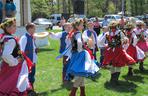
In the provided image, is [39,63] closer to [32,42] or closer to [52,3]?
[32,42]

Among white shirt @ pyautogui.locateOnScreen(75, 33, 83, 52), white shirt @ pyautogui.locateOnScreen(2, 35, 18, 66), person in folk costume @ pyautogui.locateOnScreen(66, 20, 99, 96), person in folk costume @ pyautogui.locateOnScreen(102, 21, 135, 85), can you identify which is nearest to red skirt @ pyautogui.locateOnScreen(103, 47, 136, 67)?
person in folk costume @ pyautogui.locateOnScreen(102, 21, 135, 85)

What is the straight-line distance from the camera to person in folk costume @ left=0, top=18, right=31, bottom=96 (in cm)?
658

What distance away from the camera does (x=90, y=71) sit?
845cm

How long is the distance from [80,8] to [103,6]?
8.01 meters

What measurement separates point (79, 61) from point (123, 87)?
8.13 feet

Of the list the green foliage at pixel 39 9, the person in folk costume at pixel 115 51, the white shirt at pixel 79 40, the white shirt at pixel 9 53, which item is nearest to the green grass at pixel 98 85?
the person in folk costume at pixel 115 51

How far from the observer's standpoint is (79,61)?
334 inches

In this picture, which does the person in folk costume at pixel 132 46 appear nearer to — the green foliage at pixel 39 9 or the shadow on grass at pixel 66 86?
the shadow on grass at pixel 66 86

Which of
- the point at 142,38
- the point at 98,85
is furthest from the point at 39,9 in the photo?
the point at 98,85

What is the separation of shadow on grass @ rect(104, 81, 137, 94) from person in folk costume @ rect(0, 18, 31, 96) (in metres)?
4.08

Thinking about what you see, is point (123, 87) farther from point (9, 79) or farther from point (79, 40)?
point (9, 79)

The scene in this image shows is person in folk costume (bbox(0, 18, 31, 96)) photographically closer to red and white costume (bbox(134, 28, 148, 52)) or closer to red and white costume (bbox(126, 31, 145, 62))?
red and white costume (bbox(126, 31, 145, 62))

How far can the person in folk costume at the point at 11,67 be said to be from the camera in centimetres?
658

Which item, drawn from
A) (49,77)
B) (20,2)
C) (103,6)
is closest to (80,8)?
(103,6)
